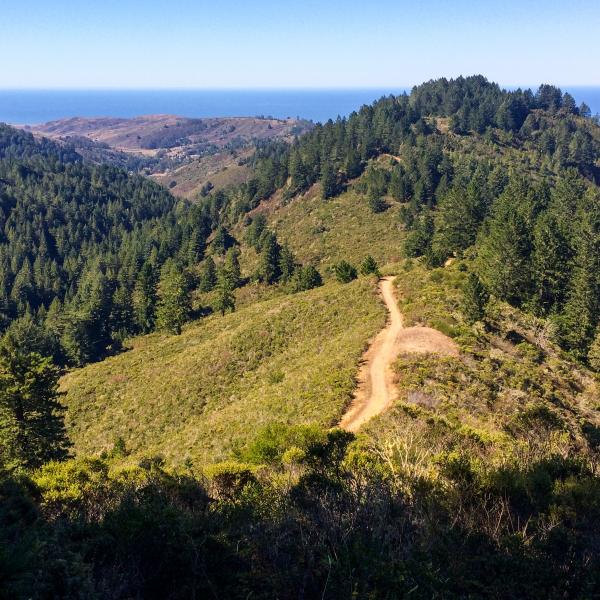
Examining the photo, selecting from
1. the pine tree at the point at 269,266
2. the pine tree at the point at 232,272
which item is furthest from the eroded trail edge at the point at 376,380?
the pine tree at the point at 269,266

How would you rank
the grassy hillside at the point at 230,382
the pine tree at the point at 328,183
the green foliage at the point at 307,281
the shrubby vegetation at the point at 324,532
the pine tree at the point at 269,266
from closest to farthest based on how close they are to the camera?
the shrubby vegetation at the point at 324,532 → the grassy hillside at the point at 230,382 → the green foliage at the point at 307,281 → the pine tree at the point at 269,266 → the pine tree at the point at 328,183

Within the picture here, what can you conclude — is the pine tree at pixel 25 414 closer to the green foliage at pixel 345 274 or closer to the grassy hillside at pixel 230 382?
the grassy hillside at pixel 230 382

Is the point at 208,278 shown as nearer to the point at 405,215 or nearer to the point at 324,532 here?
the point at 405,215

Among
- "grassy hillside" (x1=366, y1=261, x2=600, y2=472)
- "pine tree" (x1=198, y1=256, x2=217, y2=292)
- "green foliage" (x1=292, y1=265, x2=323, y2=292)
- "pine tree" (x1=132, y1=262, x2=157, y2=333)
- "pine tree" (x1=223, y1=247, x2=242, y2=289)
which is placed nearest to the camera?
"grassy hillside" (x1=366, y1=261, x2=600, y2=472)

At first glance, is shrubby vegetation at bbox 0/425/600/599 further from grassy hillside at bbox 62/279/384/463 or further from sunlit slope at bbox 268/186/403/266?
sunlit slope at bbox 268/186/403/266

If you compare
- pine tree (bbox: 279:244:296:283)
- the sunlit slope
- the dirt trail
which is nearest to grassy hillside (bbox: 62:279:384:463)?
the dirt trail

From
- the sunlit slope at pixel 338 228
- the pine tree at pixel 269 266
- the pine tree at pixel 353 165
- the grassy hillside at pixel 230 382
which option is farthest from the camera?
the pine tree at pixel 353 165
